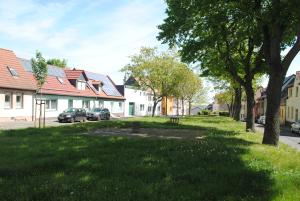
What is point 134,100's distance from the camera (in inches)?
3177

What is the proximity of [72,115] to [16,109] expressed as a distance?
18.4ft

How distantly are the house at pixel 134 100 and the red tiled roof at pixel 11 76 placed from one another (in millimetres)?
30686

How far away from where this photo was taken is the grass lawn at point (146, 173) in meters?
7.59

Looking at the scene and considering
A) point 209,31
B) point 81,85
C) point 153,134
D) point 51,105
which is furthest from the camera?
point 81,85

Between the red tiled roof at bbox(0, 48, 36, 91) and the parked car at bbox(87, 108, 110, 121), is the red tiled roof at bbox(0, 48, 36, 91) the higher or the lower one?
the higher one

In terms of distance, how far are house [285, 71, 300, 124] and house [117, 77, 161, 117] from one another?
23404 millimetres

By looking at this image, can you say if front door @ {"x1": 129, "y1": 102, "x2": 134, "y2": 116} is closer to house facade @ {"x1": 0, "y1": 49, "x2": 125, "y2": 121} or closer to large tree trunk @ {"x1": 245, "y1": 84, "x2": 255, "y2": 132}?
house facade @ {"x1": 0, "y1": 49, "x2": 125, "y2": 121}

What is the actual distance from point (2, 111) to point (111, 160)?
30230 millimetres

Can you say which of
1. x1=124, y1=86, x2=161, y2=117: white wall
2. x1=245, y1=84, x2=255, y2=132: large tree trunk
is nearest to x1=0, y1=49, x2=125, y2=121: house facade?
x1=124, y1=86, x2=161, y2=117: white wall

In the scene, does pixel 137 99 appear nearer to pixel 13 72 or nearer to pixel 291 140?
pixel 13 72

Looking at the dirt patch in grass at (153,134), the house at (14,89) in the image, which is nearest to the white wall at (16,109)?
the house at (14,89)

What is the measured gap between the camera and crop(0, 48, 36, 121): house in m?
38.9

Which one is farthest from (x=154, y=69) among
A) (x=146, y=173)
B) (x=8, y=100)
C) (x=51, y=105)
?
(x=146, y=173)

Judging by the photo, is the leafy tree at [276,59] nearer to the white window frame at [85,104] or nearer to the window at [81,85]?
the window at [81,85]
